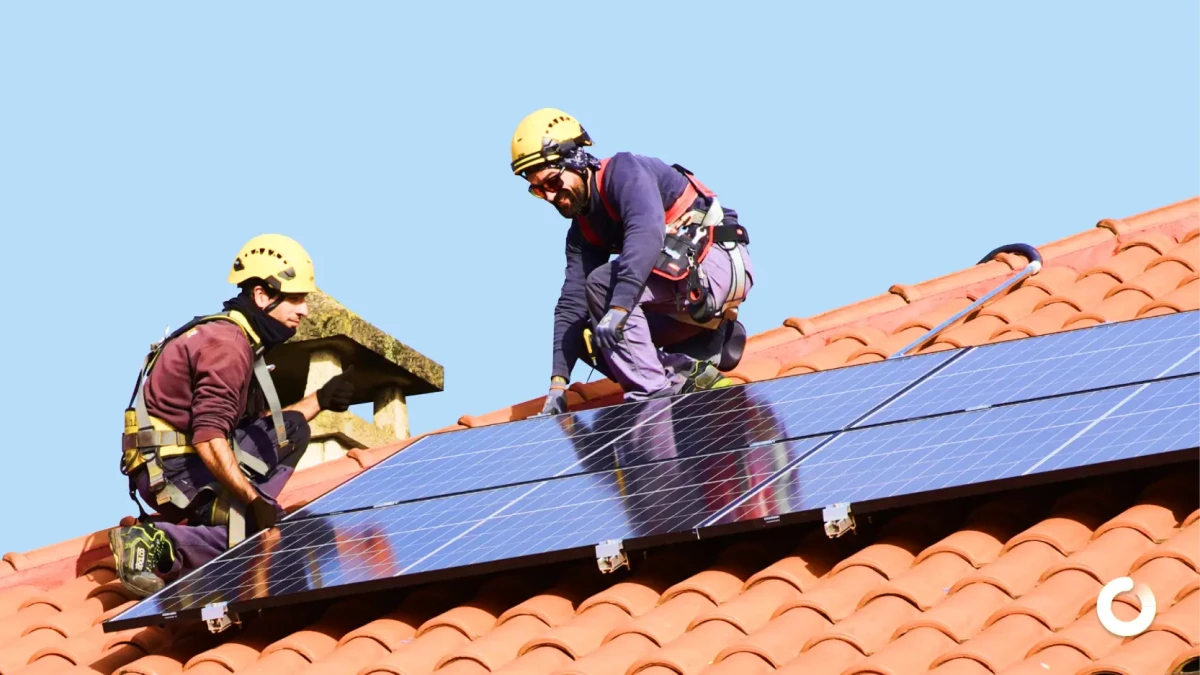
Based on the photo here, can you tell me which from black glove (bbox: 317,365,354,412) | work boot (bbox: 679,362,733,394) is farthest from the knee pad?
black glove (bbox: 317,365,354,412)

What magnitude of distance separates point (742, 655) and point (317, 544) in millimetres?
2610

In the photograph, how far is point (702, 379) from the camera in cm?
1067

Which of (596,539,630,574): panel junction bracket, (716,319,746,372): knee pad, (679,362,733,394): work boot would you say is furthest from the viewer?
(716,319,746,372): knee pad

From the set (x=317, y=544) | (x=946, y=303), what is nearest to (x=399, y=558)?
(x=317, y=544)

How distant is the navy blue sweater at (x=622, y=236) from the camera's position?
10.1 m

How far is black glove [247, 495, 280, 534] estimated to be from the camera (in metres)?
9.47

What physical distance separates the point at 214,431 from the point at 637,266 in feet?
7.41

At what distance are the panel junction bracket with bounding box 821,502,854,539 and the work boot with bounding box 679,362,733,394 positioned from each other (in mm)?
2744

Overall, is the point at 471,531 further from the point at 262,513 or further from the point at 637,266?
the point at 637,266

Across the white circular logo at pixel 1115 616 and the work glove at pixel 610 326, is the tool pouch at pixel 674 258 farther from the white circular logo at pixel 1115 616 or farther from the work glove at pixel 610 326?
the white circular logo at pixel 1115 616

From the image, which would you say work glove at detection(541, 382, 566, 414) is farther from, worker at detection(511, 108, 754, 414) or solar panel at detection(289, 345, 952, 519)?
solar panel at detection(289, 345, 952, 519)

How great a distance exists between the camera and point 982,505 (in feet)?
26.1

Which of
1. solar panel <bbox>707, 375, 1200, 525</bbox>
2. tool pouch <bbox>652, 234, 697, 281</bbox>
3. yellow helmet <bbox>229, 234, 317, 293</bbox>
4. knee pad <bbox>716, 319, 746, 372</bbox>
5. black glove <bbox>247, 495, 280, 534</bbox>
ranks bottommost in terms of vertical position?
solar panel <bbox>707, 375, 1200, 525</bbox>

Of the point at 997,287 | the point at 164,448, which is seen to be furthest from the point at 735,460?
the point at 997,287
